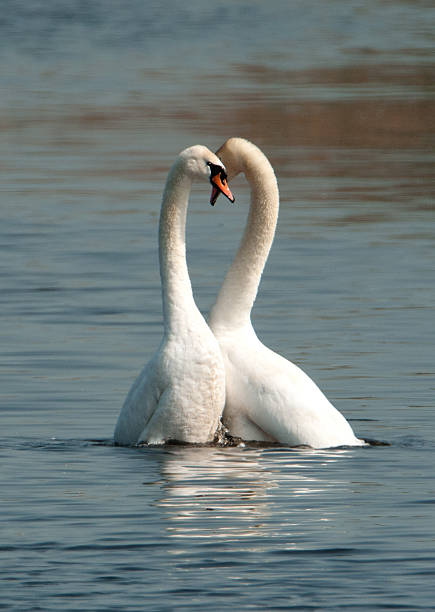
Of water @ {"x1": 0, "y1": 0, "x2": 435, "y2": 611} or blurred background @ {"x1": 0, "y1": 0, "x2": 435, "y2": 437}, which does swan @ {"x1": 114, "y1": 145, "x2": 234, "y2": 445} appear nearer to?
water @ {"x1": 0, "y1": 0, "x2": 435, "y2": 611}

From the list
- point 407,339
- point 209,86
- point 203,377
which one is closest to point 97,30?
point 209,86

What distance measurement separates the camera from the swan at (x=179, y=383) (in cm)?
1035

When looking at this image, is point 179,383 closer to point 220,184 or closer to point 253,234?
point 220,184

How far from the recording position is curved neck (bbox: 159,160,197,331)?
10602mm

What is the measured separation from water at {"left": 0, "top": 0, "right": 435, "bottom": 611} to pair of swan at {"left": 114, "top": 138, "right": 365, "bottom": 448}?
170mm

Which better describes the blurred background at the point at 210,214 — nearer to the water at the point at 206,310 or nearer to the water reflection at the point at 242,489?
the water at the point at 206,310

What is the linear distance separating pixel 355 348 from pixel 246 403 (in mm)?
3372

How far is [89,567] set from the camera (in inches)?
322

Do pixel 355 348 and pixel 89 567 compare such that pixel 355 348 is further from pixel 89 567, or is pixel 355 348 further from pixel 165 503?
pixel 89 567

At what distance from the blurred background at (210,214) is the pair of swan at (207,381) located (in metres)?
0.81

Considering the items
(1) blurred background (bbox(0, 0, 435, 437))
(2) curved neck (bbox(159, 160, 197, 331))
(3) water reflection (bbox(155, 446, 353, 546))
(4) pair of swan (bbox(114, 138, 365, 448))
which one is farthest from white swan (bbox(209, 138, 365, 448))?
(1) blurred background (bbox(0, 0, 435, 437))

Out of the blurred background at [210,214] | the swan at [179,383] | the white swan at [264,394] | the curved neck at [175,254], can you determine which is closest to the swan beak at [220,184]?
the swan at [179,383]

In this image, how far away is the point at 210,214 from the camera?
21766 millimetres

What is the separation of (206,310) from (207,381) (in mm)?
5429
